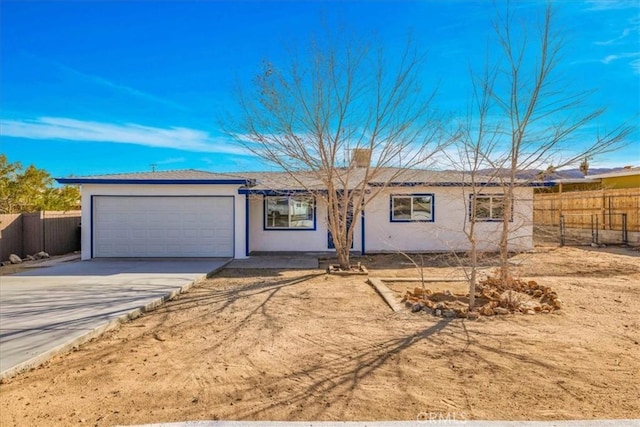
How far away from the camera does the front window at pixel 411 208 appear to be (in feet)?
48.4

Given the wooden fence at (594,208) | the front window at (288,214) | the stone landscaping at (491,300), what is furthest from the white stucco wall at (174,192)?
the wooden fence at (594,208)

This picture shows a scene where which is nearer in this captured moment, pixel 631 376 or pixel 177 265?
pixel 631 376

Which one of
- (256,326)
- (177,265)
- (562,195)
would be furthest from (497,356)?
(562,195)

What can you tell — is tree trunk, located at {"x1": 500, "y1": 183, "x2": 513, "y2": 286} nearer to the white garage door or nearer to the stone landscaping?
the stone landscaping

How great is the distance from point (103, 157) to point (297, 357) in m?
23.8

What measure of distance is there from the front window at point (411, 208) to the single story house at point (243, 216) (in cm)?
4

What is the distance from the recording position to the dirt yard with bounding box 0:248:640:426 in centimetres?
317

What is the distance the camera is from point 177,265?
1146cm

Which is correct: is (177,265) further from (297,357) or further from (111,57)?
(297,357)

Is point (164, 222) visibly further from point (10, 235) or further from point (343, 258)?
point (343, 258)

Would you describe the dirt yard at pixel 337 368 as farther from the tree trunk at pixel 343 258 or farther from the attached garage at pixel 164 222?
the attached garage at pixel 164 222

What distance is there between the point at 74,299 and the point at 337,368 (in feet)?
18.6

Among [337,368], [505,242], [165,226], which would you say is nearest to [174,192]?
[165,226]

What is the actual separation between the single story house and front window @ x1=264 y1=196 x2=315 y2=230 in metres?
0.04
